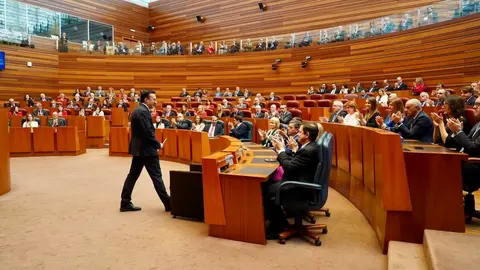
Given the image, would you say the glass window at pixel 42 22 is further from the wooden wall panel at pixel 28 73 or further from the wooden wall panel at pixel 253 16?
the wooden wall panel at pixel 253 16

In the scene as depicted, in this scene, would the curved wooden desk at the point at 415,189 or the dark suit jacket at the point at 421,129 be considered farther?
the dark suit jacket at the point at 421,129

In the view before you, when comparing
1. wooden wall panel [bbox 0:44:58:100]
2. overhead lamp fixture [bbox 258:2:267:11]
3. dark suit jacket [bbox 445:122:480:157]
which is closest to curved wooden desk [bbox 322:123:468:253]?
dark suit jacket [bbox 445:122:480:157]

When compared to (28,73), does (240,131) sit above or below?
below

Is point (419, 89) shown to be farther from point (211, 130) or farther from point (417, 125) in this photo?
point (417, 125)

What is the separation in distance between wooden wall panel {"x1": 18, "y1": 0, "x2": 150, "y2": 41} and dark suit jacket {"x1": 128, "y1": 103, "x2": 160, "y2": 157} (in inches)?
495

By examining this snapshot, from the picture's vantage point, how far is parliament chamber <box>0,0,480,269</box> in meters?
2.54

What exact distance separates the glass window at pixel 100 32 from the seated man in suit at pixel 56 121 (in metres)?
7.39

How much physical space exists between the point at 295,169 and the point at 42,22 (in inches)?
555

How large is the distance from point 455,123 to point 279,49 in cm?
1060

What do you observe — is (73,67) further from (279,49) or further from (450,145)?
(450,145)

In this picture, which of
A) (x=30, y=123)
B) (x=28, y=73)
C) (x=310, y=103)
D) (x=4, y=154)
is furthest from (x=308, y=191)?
(x=28, y=73)

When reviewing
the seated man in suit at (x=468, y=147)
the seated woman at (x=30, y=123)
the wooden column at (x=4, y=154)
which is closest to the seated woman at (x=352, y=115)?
the seated man in suit at (x=468, y=147)

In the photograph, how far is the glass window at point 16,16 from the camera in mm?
12945

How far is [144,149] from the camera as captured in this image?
3738mm
